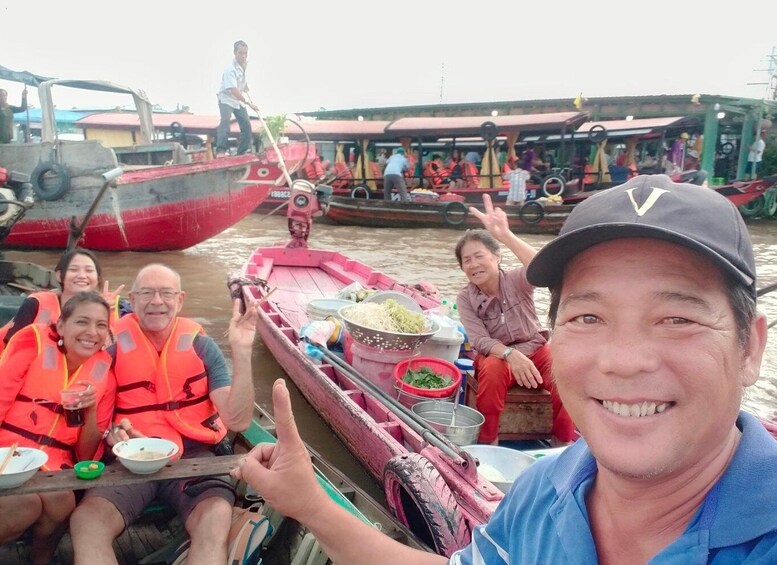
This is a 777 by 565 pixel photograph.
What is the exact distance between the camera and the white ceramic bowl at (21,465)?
2.30 metres

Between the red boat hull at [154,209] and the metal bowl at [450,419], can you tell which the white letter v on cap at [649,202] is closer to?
the metal bowl at [450,419]

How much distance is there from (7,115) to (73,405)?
33.7 feet

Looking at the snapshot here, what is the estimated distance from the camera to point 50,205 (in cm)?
1048

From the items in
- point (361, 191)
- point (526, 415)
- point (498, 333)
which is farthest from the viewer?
point (361, 191)

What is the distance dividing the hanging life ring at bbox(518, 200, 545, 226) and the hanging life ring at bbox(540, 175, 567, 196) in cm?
101

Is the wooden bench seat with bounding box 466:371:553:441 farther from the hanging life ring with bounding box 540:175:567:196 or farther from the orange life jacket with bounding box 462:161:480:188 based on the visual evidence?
the orange life jacket with bounding box 462:161:480:188

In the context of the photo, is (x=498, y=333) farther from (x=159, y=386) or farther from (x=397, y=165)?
(x=397, y=165)

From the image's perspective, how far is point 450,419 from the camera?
3.74m

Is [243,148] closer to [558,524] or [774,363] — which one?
[774,363]

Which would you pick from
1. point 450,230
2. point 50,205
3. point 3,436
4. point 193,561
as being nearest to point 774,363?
point 193,561

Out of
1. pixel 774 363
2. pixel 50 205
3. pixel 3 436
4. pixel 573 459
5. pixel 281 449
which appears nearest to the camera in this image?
pixel 573 459

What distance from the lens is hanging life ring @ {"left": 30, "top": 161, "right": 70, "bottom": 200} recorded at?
9906 millimetres

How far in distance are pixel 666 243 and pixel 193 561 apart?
7.88 ft

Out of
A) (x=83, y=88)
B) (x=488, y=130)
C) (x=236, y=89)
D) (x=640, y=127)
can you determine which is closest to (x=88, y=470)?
(x=236, y=89)
